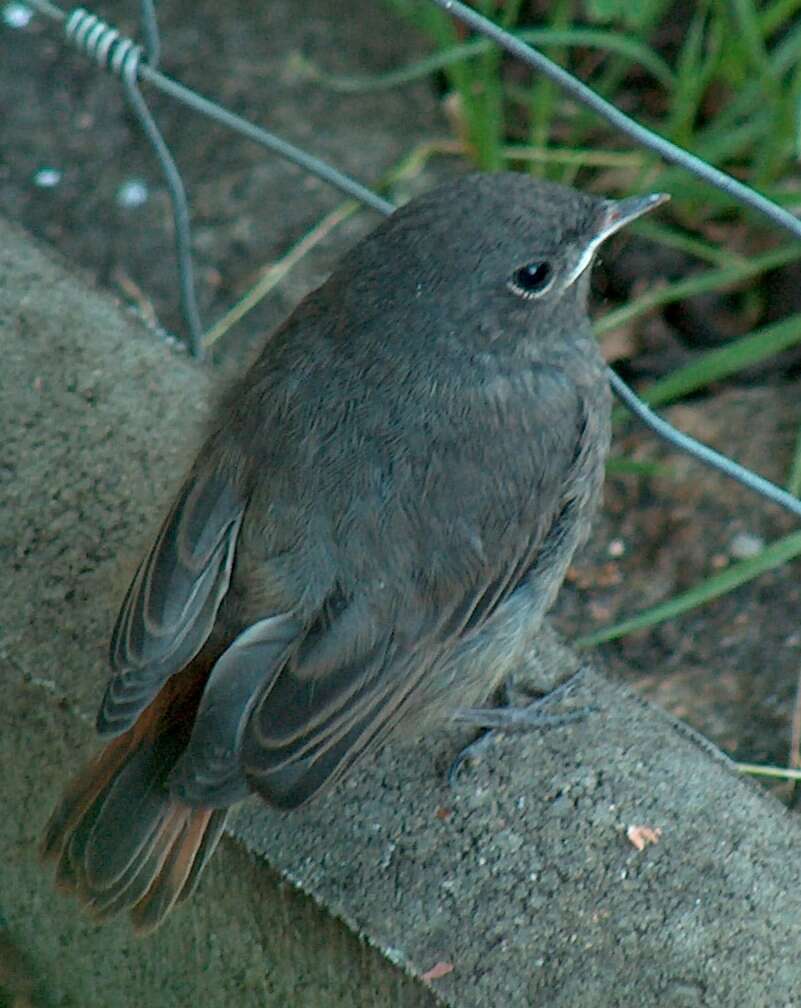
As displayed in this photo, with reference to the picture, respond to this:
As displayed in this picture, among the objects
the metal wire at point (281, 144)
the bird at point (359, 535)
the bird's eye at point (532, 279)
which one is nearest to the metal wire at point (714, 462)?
the metal wire at point (281, 144)

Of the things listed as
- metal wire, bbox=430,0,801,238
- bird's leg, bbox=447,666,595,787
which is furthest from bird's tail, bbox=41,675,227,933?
metal wire, bbox=430,0,801,238

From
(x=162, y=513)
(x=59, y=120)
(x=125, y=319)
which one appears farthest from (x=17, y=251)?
(x=59, y=120)

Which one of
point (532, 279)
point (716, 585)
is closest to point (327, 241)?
point (716, 585)

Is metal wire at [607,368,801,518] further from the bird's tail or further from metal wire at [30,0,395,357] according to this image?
the bird's tail

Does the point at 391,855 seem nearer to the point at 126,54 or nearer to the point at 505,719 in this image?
the point at 505,719

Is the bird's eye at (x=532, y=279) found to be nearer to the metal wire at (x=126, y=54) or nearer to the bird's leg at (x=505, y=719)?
the bird's leg at (x=505, y=719)

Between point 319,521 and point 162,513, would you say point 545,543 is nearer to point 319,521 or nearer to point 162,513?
point 319,521
